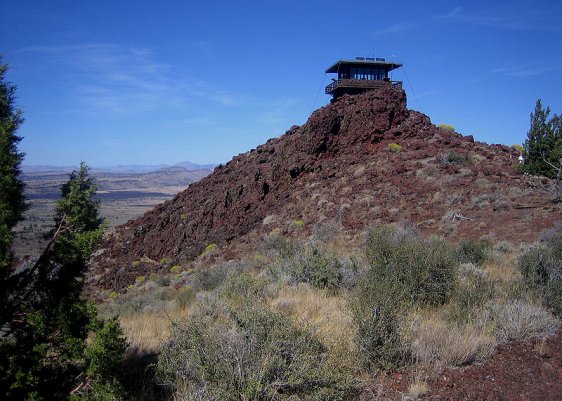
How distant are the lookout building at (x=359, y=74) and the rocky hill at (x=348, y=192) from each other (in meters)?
1.71

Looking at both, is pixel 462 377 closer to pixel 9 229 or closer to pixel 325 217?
pixel 9 229

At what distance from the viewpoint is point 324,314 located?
5.84 metres

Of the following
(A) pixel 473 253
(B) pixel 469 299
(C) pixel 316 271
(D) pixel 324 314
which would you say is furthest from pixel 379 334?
(A) pixel 473 253

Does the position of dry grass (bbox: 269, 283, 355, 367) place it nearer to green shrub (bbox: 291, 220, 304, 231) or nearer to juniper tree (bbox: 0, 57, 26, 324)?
juniper tree (bbox: 0, 57, 26, 324)

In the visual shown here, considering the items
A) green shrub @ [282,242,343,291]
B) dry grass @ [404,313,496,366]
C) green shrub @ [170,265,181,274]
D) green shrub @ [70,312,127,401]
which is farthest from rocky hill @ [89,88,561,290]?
green shrub @ [70,312,127,401]

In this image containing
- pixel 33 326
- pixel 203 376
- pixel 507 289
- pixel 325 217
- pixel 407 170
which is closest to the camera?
pixel 203 376

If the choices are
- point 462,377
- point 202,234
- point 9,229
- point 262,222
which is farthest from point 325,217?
point 9,229

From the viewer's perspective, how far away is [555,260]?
6859mm

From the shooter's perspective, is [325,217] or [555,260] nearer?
[555,260]

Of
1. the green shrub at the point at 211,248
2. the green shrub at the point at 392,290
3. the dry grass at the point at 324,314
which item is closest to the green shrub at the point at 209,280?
the dry grass at the point at 324,314

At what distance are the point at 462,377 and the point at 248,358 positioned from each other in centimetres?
228

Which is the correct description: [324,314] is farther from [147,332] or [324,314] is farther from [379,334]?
[147,332]

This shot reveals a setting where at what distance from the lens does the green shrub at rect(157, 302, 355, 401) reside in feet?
10.6

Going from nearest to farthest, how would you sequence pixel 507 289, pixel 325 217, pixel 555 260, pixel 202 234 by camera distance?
pixel 507 289 < pixel 555 260 < pixel 325 217 < pixel 202 234
